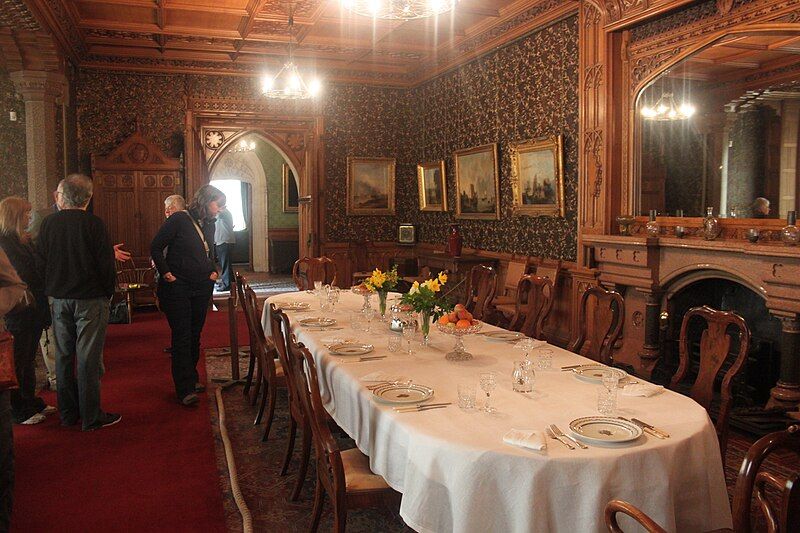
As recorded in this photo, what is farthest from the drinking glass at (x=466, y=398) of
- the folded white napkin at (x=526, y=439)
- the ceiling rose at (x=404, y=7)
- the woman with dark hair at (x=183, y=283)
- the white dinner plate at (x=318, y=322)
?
the woman with dark hair at (x=183, y=283)

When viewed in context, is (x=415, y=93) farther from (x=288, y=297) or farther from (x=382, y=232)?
(x=288, y=297)

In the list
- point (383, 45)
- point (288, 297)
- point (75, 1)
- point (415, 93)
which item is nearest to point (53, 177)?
point (75, 1)

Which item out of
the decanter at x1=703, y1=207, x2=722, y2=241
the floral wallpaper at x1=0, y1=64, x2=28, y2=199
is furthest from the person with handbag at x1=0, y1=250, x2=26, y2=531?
the floral wallpaper at x1=0, y1=64, x2=28, y2=199

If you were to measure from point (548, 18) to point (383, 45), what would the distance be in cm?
284

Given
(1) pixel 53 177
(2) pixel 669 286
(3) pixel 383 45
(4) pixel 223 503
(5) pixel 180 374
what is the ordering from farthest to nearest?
(3) pixel 383 45 → (1) pixel 53 177 → (2) pixel 669 286 → (5) pixel 180 374 → (4) pixel 223 503

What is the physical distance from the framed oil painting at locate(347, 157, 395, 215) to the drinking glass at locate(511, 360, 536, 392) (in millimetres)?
8016

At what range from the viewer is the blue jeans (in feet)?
14.8

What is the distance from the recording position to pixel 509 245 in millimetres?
8023

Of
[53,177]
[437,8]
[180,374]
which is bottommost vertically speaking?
[180,374]

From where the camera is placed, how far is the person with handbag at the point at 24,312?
4.58 metres

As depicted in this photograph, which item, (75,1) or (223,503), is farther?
(75,1)

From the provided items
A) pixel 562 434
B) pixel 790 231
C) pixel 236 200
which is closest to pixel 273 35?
pixel 790 231

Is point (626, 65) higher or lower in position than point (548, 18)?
lower

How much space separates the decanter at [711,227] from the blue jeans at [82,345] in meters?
4.60
